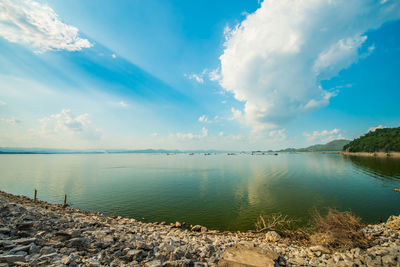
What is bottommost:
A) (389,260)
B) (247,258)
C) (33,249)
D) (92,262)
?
(247,258)

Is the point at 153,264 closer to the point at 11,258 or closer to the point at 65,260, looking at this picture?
the point at 65,260

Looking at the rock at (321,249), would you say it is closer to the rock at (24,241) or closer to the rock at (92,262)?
the rock at (92,262)

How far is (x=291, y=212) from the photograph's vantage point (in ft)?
71.2

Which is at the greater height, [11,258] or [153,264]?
[11,258]

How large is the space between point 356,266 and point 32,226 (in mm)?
19565

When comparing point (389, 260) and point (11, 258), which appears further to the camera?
point (389, 260)

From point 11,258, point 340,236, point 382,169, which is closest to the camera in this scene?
point 11,258

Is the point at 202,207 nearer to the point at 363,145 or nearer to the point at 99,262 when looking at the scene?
the point at 99,262

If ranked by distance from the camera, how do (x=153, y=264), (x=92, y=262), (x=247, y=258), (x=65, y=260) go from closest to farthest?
(x=65, y=260) < (x=92, y=262) < (x=153, y=264) < (x=247, y=258)

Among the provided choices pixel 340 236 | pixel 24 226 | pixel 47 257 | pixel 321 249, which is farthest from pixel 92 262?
pixel 340 236

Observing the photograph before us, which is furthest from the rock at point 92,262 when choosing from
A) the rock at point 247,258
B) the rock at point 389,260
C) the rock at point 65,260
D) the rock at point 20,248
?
the rock at point 389,260

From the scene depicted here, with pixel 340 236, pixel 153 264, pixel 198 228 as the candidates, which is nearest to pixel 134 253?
pixel 153 264

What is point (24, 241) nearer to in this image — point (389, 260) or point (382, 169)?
point (389, 260)

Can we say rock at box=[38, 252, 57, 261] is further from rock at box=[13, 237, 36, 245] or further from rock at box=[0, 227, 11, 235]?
rock at box=[0, 227, 11, 235]
